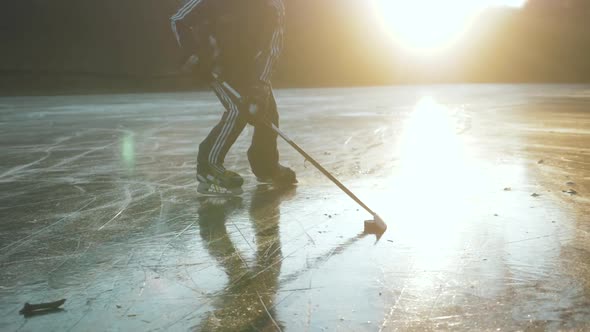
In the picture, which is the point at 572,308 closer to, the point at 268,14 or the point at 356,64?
the point at 268,14

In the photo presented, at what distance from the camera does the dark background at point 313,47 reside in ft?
65.2

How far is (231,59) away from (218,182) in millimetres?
800

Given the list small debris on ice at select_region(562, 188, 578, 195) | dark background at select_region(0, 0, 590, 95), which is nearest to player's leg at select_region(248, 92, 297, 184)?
small debris on ice at select_region(562, 188, 578, 195)

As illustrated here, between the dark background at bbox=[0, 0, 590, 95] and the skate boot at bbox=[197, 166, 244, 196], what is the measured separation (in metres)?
14.9

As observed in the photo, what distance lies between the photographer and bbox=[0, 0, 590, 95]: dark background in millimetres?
19875

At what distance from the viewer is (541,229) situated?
3045mm

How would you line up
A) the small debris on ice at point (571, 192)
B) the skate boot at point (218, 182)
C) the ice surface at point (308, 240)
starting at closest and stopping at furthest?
the ice surface at point (308, 240), the small debris on ice at point (571, 192), the skate boot at point (218, 182)

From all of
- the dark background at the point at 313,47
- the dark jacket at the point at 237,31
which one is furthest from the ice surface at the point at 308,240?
the dark background at the point at 313,47

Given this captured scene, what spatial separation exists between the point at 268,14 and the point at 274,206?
1.26 m

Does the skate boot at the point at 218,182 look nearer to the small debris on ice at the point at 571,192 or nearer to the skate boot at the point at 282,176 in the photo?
the skate boot at the point at 282,176

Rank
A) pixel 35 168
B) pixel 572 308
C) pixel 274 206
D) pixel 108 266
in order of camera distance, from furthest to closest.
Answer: pixel 35 168 < pixel 274 206 < pixel 108 266 < pixel 572 308

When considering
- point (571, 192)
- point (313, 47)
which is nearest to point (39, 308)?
point (571, 192)

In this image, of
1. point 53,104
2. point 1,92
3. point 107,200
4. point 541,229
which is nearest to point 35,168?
point 107,200

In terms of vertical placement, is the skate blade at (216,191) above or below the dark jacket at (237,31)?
below
